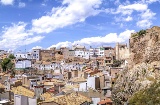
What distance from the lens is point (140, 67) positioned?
30328mm

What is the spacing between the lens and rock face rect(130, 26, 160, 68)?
30469 mm

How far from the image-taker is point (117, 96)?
2966 centimetres

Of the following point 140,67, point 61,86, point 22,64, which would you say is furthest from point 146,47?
point 22,64

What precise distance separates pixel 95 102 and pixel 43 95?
5928mm

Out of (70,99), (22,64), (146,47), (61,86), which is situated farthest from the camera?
(22,64)

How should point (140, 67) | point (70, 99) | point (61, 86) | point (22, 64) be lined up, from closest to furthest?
point (70, 99), point (140, 67), point (61, 86), point (22, 64)

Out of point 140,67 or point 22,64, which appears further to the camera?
point 22,64

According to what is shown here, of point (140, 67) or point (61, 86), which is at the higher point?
point (140, 67)

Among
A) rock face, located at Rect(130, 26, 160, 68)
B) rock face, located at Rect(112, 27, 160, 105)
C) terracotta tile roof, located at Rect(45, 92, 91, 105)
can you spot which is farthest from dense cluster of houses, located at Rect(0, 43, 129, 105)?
rock face, located at Rect(130, 26, 160, 68)

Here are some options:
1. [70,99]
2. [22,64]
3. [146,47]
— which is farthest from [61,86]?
[22,64]

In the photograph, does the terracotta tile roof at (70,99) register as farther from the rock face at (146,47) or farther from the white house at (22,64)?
the white house at (22,64)

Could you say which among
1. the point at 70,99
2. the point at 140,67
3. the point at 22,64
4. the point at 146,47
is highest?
the point at 146,47

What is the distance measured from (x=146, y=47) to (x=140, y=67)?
2.68 metres

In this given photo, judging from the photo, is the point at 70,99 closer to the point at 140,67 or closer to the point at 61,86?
Answer: the point at 140,67
